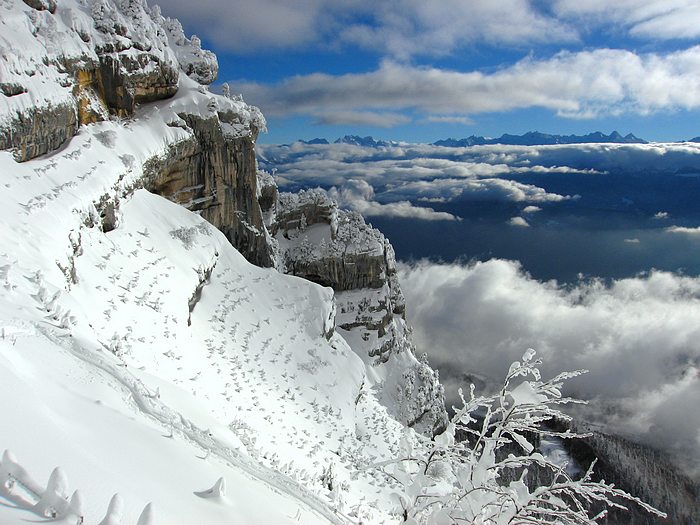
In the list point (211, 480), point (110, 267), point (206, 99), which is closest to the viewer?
point (211, 480)

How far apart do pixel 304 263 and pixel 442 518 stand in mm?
39569

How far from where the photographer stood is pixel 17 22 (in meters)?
19.7

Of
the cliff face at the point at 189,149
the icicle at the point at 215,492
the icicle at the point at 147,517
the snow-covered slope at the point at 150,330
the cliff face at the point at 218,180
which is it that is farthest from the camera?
the cliff face at the point at 218,180

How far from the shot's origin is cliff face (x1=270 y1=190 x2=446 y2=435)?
42.4 metres

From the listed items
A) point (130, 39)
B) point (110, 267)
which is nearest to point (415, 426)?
point (110, 267)

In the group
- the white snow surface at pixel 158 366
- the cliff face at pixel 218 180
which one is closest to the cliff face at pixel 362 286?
the cliff face at pixel 218 180

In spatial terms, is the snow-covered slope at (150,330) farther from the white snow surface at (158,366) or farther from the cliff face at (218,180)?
the cliff face at (218,180)

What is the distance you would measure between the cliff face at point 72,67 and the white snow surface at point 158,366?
110 centimetres

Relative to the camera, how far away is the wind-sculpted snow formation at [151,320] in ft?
15.8

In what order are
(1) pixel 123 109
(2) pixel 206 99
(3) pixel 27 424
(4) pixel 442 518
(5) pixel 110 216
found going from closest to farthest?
(3) pixel 27 424, (4) pixel 442 518, (5) pixel 110 216, (1) pixel 123 109, (2) pixel 206 99

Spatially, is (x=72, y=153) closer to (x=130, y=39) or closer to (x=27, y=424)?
(x=130, y=39)

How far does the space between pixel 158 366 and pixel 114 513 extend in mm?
10979

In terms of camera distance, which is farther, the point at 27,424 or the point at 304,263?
the point at 304,263

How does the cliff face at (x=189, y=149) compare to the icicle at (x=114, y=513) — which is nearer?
the icicle at (x=114, y=513)
